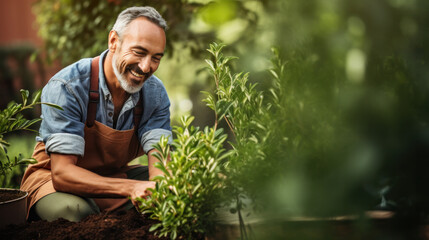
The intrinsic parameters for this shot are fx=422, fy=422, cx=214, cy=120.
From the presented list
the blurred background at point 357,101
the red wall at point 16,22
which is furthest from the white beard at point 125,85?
the red wall at point 16,22

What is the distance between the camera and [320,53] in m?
0.55

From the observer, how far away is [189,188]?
1.56 m

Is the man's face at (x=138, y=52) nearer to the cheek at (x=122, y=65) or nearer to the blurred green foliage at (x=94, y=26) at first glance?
the cheek at (x=122, y=65)

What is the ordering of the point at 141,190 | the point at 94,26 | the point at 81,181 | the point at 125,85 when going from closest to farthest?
the point at 141,190 < the point at 81,181 < the point at 125,85 < the point at 94,26

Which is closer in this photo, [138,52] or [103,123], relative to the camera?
[138,52]

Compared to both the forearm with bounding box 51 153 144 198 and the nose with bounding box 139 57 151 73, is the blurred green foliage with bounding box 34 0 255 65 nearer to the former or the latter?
the nose with bounding box 139 57 151 73

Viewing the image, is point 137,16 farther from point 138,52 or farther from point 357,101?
point 357,101

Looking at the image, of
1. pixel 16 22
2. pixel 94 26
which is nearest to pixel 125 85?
pixel 94 26

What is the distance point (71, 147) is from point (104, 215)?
0.38m

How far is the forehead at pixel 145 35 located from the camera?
214 centimetres

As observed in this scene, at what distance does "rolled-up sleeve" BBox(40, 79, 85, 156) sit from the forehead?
15.8 inches

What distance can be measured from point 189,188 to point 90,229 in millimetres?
466

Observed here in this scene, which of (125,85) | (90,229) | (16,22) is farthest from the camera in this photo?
(16,22)

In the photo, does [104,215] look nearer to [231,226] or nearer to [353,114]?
[231,226]
